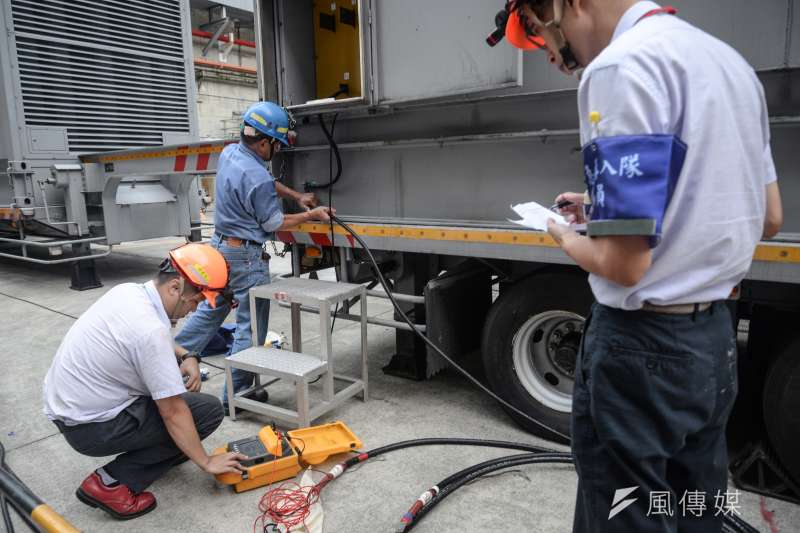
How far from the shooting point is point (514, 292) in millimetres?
3369

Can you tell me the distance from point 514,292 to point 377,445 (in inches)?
49.1

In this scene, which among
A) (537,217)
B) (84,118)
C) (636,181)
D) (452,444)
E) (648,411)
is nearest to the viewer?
(636,181)

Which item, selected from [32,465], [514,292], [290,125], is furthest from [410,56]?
[32,465]

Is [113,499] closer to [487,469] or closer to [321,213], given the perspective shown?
[487,469]

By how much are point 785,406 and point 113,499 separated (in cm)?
323

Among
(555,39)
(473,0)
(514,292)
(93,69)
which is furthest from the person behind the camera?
(93,69)

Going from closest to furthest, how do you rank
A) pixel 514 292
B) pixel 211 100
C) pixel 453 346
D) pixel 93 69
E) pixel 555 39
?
pixel 555 39
pixel 514 292
pixel 453 346
pixel 93 69
pixel 211 100

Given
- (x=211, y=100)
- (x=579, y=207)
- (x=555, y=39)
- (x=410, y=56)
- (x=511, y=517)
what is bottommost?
(x=511, y=517)

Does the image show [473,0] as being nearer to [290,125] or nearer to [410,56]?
[410,56]

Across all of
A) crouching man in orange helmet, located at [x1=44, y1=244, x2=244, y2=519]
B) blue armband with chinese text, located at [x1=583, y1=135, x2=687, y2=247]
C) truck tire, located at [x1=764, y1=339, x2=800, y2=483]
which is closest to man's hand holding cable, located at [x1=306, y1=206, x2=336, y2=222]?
crouching man in orange helmet, located at [x1=44, y1=244, x2=244, y2=519]

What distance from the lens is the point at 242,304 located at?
13.1 feet

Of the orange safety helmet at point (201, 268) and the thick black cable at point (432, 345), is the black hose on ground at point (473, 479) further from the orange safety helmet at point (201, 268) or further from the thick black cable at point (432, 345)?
the orange safety helmet at point (201, 268)

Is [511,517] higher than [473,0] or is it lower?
lower

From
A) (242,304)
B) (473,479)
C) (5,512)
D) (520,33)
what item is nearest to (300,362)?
(242,304)
